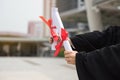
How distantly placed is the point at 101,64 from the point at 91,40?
2.45ft

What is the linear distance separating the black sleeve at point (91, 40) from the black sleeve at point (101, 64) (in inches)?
25.5

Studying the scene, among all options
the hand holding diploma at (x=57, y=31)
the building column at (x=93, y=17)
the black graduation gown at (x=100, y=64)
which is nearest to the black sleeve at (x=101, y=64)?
the black graduation gown at (x=100, y=64)

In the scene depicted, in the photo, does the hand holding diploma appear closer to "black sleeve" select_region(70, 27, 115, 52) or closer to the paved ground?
"black sleeve" select_region(70, 27, 115, 52)

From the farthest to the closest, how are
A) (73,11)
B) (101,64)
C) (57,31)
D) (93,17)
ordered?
1. (73,11)
2. (93,17)
3. (57,31)
4. (101,64)

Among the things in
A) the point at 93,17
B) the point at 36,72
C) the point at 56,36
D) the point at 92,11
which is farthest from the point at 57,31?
the point at 93,17

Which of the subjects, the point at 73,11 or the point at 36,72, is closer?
the point at 36,72

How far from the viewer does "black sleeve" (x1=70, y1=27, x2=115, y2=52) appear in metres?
3.05

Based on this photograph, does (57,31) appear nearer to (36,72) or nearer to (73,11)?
(36,72)

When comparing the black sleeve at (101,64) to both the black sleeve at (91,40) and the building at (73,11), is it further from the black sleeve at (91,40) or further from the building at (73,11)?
the building at (73,11)

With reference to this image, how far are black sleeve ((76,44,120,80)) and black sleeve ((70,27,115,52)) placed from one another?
0.65 m

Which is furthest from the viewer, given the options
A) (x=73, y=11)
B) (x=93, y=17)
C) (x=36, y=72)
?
(x=73, y=11)

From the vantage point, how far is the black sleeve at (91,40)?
10.0 ft

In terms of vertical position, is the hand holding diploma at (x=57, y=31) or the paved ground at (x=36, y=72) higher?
the hand holding diploma at (x=57, y=31)

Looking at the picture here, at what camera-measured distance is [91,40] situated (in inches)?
122
